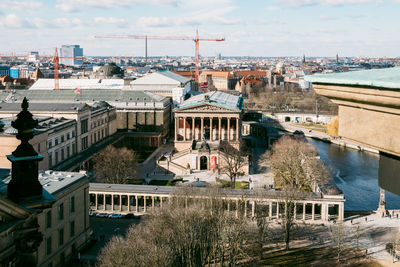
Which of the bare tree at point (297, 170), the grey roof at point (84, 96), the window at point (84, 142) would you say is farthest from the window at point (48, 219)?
the grey roof at point (84, 96)

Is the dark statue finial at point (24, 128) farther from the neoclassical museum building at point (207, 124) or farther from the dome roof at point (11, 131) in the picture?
the neoclassical museum building at point (207, 124)

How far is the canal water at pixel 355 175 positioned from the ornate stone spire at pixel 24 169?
2395 inches

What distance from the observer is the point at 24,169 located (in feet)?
45.8

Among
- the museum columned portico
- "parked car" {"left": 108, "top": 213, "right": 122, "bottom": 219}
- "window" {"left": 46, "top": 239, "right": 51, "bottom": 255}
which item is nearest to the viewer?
"window" {"left": 46, "top": 239, "right": 51, "bottom": 255}

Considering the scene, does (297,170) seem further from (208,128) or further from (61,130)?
(61,130)

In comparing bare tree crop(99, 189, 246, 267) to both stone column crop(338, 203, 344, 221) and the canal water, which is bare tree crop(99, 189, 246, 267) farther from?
the canal water

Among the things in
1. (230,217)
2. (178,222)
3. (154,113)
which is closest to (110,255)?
(178,222)

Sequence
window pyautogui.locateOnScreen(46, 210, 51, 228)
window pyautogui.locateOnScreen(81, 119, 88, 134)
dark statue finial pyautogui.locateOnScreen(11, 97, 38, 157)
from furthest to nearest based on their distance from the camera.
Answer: window pyautogui.locateOnScreen(81, 119, 88, 134)
window pyautogui.locateOnScreen(46, 210, 51, 228)
dark statue finial pyautogui.locateOnScreen(11, 97, 38, 157)

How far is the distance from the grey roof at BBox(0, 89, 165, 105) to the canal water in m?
45.2

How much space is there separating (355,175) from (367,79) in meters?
84.8

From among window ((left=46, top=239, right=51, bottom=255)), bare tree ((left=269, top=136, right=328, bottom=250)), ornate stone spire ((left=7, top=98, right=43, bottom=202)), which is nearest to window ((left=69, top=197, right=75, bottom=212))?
window ((left=46, top=239, right=51, bottom=255))

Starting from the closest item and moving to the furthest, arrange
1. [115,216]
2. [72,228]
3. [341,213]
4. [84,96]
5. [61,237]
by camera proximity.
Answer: [61,237] < [72,228] < [341,213] < [115,216] < [84,96]

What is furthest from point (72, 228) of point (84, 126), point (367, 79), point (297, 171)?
point (367, 79)

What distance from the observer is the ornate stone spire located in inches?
520
